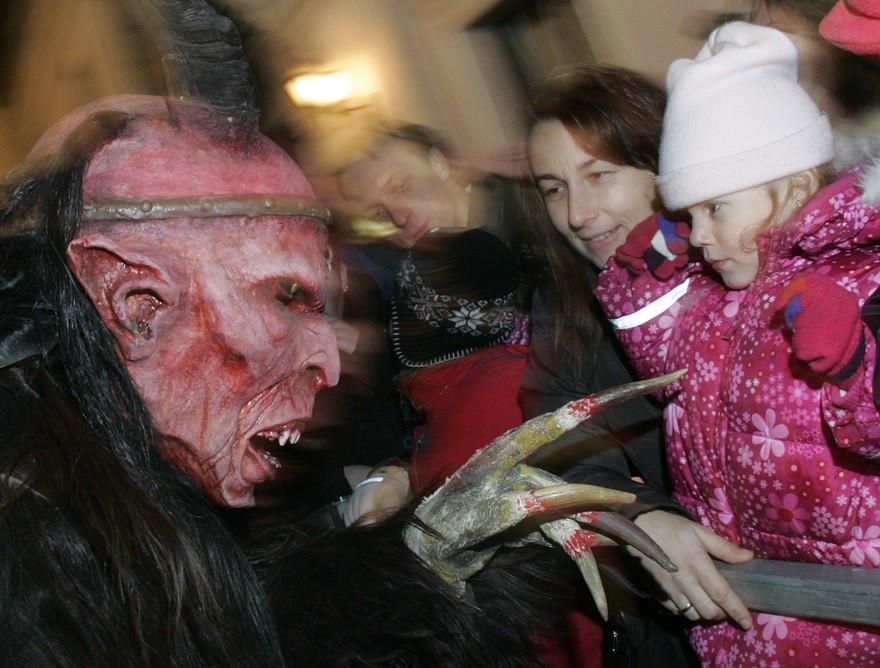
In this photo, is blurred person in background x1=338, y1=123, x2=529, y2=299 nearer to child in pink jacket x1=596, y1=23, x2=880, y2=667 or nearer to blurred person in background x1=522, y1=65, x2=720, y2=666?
blurred person in background x1=522, y1=65, x2=720, y2=666

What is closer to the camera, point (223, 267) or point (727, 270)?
point (223, 267)

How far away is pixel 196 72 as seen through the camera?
993 millimetres

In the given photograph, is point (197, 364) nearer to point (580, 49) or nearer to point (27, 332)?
point (27, 332)

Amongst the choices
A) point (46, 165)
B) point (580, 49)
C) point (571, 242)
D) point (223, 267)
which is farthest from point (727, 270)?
point (46, 165)

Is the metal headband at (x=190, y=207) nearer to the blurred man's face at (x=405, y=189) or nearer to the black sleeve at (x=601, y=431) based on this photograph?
the black sleeve at (x=601, y=431)

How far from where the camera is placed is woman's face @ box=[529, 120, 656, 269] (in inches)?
56.9

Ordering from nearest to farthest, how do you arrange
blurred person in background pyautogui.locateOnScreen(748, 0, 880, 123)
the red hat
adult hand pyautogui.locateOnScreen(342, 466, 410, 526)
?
the red hat, blurred person in background pyautogui.locateOnScreen(748, 0, 880, 123), adult hand pyautogui.locateOnScreen(342, 466, 410, 526)

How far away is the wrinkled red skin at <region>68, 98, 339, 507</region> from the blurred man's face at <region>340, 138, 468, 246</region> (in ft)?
2.43

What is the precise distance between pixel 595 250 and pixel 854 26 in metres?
0.54

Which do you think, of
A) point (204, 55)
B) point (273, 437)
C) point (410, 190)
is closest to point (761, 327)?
point (273, 437)

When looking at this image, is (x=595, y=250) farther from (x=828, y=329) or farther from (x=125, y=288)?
(x=125, y=288)

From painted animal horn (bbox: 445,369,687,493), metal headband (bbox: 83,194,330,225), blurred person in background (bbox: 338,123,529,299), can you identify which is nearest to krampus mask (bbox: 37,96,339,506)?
metal headband (bbox: 83,194,330,225)

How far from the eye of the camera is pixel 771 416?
1.08m

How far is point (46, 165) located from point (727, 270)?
875 millimetres
